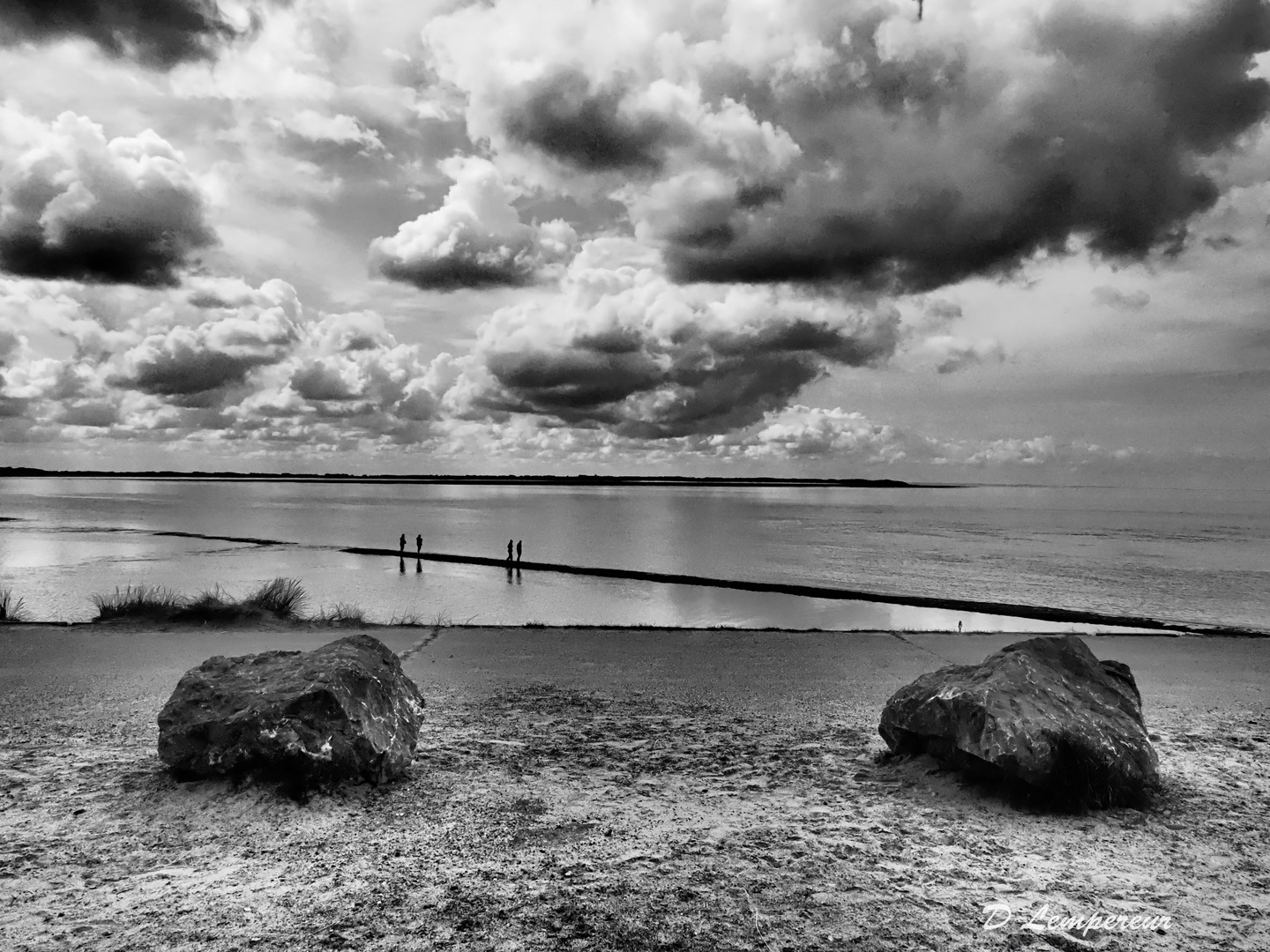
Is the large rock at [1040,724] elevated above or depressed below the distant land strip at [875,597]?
above

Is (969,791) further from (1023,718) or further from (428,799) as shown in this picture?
(428,799)

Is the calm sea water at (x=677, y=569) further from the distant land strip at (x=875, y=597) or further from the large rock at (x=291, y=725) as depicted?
the large rock at (x=291, y=725)

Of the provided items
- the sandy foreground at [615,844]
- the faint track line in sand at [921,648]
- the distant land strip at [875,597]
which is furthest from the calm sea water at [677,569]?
the sandy foreground at [615,844]

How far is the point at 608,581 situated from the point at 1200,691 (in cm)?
2324

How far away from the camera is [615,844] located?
12.5 feet

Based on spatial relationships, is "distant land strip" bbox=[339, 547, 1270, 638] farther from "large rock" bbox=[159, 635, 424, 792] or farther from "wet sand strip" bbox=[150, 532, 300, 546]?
"large rock" bbox=[159, 635, 424, 792]

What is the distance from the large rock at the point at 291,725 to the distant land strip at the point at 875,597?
1345 centimetres

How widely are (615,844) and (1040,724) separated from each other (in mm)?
2515

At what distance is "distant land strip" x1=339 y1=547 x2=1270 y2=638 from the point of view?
18.2 metres

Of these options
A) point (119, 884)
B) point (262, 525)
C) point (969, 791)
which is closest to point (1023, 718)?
point (969, 791)

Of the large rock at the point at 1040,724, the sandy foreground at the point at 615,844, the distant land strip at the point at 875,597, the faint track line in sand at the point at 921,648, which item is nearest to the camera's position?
the sandy foreground at the point at 615,844

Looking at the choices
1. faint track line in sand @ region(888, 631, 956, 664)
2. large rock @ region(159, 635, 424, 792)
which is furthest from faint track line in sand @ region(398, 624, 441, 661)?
faint track line in sand @ region(888, 631, 956, 664)

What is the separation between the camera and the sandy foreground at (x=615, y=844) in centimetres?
305

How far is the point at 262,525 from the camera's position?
65250 millimetres
